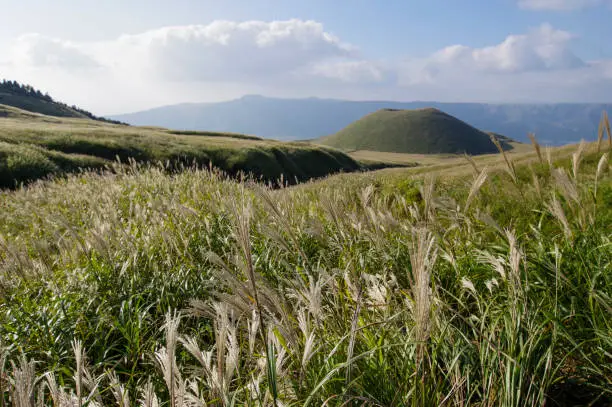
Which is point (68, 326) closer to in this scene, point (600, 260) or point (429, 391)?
point (429, 391)

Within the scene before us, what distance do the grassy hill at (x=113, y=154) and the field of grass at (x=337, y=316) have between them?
52.4 ft

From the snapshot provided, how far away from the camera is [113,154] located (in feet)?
153

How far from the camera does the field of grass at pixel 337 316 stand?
5.72ft

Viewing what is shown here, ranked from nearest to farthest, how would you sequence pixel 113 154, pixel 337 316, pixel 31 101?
1. pixel 337 316
2. pixel 113 154
3. pixel 31 101

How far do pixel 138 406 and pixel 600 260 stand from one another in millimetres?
3957

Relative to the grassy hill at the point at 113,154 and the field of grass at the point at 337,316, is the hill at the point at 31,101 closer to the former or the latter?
the grassy hill at the point at 113,154

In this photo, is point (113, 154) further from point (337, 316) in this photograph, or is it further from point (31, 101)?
point (31, 101)

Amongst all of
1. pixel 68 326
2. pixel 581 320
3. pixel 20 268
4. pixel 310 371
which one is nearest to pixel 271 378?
pixel 310 371

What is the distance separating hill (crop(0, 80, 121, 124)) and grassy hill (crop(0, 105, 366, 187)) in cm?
6651

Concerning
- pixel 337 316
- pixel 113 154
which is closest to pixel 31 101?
pixel 113 154

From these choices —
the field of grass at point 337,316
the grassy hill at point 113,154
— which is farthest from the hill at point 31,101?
the field of grass at point 337,316

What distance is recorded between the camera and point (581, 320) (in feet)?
9.37

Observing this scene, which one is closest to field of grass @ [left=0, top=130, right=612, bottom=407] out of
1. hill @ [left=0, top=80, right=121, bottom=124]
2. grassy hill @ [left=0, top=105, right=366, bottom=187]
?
grassy hill @ [left=0, top=105, right=366, bottom=187]

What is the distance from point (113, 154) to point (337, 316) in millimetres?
A: 50702
